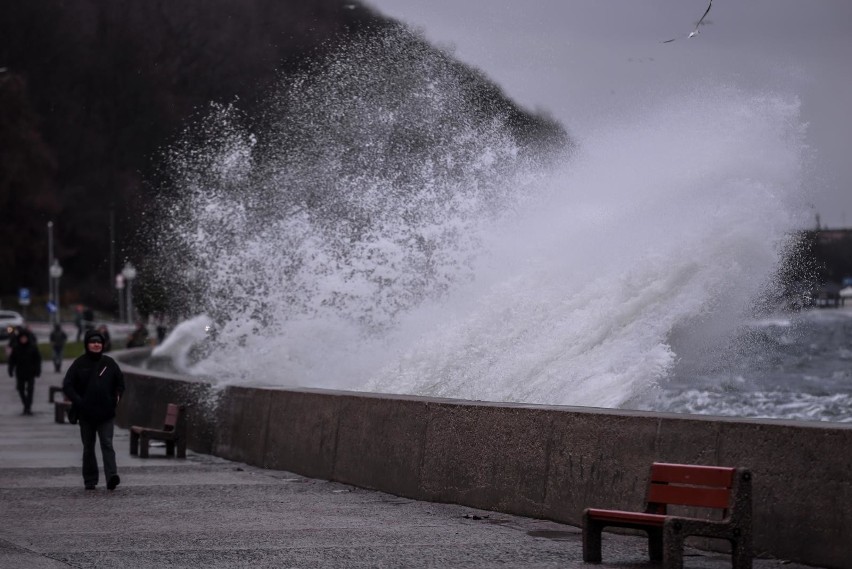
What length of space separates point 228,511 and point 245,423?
4.81 meters

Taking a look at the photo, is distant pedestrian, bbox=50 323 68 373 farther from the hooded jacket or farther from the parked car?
the hooded jacket

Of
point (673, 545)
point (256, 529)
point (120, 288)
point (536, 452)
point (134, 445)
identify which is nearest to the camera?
point (673, 545)

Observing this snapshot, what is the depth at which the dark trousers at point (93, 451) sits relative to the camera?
13492mm

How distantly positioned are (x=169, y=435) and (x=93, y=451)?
11.8ft

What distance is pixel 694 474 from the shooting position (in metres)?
8.24

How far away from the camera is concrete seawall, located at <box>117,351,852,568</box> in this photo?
8.45 m

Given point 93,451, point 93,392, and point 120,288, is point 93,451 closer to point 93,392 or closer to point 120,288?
point 93,392

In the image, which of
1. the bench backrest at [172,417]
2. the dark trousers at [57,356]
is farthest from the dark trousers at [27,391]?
the dark trousers at [57,356]

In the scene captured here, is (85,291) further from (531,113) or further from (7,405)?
(531,113)

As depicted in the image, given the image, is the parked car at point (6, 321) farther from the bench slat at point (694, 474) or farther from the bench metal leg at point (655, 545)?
the bench slat at point (694, 474)

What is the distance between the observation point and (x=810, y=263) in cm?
4531

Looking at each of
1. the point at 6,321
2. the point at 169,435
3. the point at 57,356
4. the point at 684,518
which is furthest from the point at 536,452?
the point at 6,321

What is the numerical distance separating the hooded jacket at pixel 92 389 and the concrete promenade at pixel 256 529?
70 centimetres

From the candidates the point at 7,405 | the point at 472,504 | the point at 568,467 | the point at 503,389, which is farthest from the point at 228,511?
the point at 7,405
